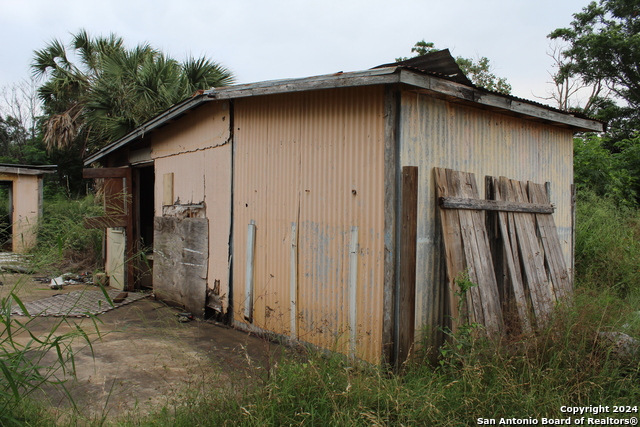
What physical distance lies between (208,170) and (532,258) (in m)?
4.66

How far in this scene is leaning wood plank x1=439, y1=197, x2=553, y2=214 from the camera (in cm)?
439

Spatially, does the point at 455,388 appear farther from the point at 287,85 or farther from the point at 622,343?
the point at 287,85

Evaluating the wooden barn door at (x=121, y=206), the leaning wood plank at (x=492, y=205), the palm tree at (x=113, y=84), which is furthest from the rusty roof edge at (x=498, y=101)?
the palm tree at (x=113, y=84)

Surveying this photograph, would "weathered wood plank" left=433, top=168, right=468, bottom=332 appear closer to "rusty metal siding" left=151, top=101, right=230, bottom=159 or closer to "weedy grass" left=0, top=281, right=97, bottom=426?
"weedy grass" left=0, top=281, right=97, bottom=426

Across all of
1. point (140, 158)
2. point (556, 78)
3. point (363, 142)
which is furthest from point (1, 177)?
point (556, 78)

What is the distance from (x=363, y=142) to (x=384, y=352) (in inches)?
A: 81.1

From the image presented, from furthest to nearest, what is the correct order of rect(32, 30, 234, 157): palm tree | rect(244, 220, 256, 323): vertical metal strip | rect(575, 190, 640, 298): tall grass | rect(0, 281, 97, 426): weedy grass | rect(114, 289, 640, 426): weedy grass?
rect(32, 30, 234, 157): palm tree < rect(575, 190, 640, 298): tall grass < rect(244, 220, 256, 323): vertical metal strip < rect(114, 289, 640, 426): weedy grass < rect(0, 281, 97, 426): weedy grass

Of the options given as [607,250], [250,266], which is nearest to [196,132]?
[250,266]

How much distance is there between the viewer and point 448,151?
15.3 ft

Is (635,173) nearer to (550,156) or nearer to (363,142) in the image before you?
(550,156)

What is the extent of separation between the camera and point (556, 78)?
20.0m

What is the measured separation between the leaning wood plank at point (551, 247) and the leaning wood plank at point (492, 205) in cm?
9

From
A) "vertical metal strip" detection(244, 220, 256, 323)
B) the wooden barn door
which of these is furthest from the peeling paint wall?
"vertical metal strip" detection(244, 220, 256, 323)

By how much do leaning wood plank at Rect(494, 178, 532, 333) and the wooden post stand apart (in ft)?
3.99
